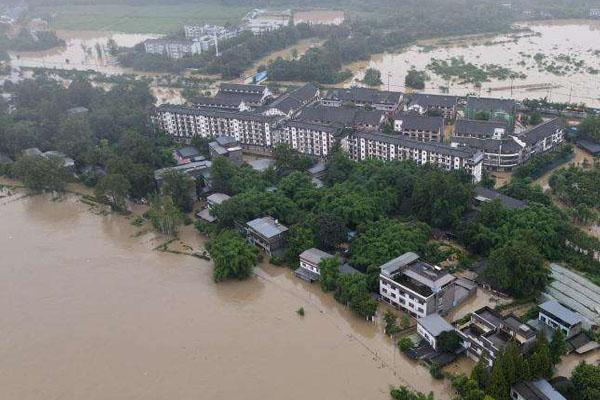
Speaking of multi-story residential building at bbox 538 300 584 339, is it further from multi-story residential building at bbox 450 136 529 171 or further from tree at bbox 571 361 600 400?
multi-story residential building at bbox 450 136 529 171

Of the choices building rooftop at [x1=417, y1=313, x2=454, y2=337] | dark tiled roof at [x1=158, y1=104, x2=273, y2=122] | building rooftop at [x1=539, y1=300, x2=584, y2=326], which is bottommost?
Answer: building rooftop at [x1=417, y1=313, x2=454, y2=337]

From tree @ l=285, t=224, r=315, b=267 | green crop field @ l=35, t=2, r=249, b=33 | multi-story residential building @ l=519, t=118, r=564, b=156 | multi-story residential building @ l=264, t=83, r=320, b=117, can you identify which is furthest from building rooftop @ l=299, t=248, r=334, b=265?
green crop field @ l=35, t=2, r=249, b=33

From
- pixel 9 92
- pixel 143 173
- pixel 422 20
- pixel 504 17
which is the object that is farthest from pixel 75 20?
pixel 143 173

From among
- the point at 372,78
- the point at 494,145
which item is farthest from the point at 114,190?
the point at 372,78

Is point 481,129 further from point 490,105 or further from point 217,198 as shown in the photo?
point 217,198

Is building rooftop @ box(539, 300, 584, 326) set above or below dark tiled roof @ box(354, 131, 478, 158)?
below

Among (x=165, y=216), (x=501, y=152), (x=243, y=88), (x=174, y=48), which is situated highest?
(x=174, y=48)
